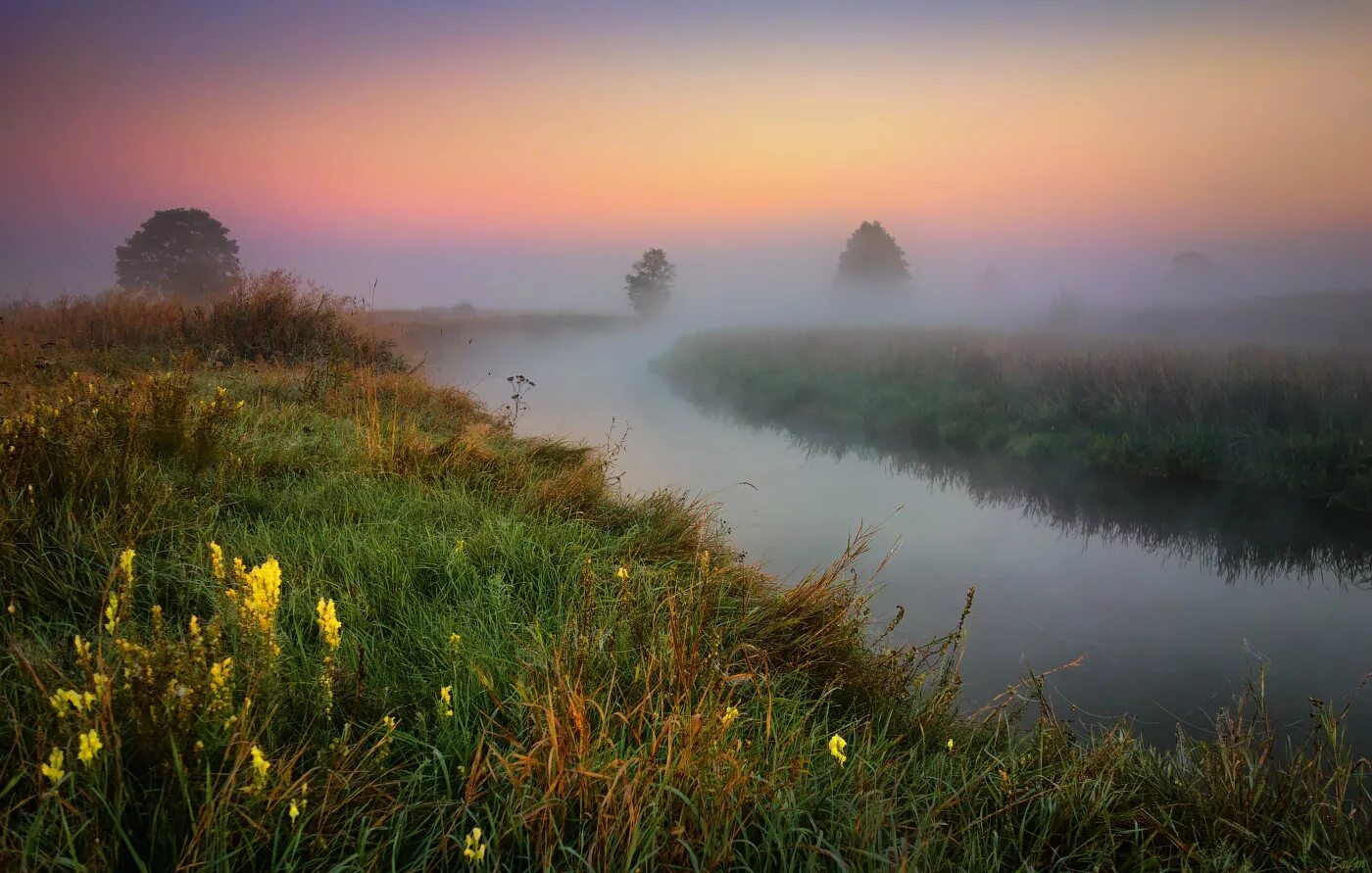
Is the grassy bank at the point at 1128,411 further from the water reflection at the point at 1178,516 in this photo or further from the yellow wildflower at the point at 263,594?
the yellow wildflower at the point at 263,594

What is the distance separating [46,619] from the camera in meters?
2.89

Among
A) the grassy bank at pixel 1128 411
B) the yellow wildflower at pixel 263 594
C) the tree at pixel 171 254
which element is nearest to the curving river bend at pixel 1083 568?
the grassy bank at pixel 1128 411

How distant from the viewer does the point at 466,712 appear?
228 cm

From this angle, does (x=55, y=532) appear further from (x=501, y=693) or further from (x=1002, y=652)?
(x=1002, y=652)

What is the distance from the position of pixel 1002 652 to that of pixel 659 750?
3.69 meters

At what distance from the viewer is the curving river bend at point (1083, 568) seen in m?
4.66

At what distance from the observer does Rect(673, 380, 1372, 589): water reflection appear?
270 inches

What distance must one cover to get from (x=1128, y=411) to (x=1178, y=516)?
348cm

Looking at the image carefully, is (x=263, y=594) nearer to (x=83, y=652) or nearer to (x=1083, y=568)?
(x=83, y=652)

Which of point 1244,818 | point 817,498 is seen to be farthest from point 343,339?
point 1244,818

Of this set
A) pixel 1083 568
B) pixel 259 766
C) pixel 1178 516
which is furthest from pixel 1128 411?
pixel 259 766

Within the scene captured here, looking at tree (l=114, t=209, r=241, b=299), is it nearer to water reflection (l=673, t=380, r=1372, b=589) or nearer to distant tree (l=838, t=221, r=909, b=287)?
water reflection (l=673, t=380, r=1372, b=589)

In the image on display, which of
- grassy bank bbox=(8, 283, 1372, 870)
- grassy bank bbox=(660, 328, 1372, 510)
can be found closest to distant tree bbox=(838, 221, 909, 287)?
grassy bank bbox=(660, 328, 1372, 510)

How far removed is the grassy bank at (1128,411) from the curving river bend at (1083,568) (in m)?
1.02
